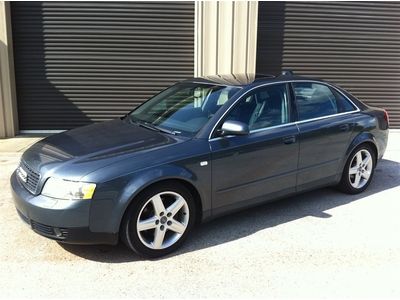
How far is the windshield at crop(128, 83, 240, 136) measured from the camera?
13.6 ft

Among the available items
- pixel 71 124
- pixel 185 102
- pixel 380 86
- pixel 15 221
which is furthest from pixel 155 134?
pixel 380 86

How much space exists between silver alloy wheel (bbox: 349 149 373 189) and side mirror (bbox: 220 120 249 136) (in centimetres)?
194

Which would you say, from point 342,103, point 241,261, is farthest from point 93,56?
point 241,261

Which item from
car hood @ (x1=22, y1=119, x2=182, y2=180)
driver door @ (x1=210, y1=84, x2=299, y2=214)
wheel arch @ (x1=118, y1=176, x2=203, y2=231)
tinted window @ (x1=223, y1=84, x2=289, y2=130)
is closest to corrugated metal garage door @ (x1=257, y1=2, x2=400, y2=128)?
tinted window @ (x1=223, y1=84, x2=289, y2=130)

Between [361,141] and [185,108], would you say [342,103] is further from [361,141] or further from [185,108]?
[185,108]

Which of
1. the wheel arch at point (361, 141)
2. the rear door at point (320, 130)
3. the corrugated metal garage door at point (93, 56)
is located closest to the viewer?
the rear door at point (320, 130)

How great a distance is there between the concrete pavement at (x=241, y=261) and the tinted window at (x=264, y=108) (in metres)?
1.05

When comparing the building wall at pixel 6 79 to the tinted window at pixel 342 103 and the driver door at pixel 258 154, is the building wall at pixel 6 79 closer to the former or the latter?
the driver door at pixel 258 154

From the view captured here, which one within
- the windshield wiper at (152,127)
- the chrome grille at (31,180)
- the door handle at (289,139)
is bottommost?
the chrome grille at (31,180)

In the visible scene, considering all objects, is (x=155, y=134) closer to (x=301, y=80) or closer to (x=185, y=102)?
(x=185, y=102)

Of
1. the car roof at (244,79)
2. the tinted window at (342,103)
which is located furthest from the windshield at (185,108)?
the tinted window at (342,103)

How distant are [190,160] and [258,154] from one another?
2.61 ft

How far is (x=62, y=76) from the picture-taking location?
837cm

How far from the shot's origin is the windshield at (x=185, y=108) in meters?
4.13
